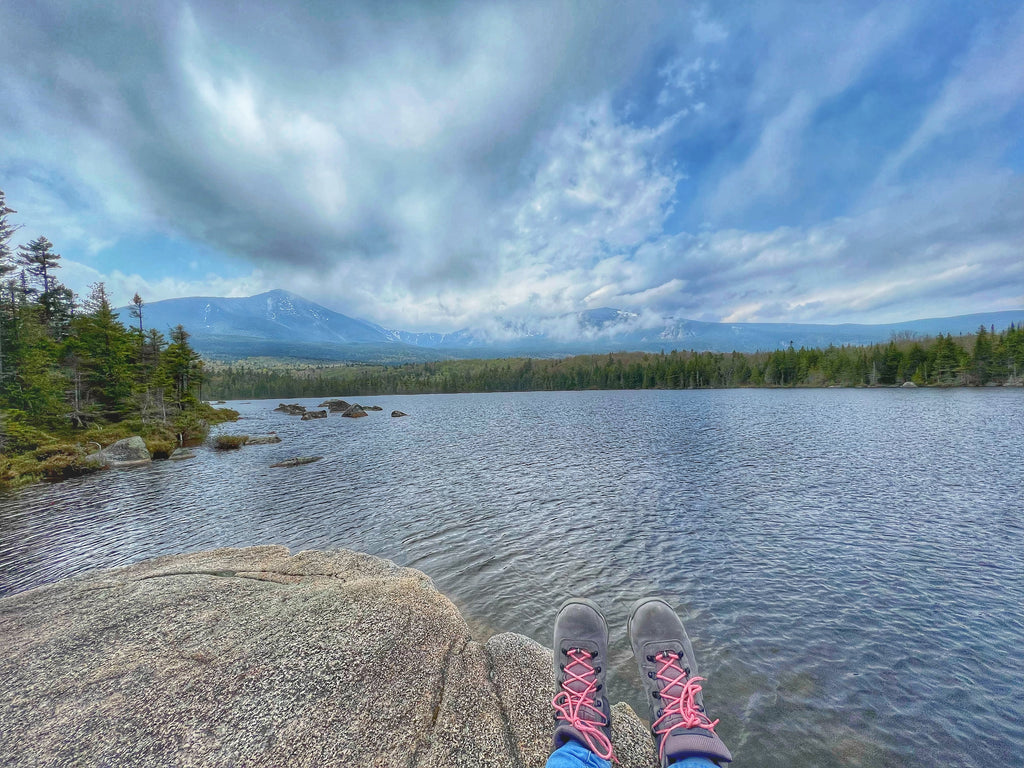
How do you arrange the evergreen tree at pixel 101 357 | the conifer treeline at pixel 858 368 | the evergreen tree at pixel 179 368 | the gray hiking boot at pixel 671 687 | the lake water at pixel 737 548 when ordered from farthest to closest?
the conifer treeline at pixel 858 368 → the evergreen tree at pixel 179 368 → the evergreen tree at pixel 101 357 → the lake water at pixel 737 548 → the gray hiking boot at pixel 671 687

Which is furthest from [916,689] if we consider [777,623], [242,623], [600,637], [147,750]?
[242,623]

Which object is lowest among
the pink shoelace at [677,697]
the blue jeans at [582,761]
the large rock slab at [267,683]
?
the large rock slab at [267,683]

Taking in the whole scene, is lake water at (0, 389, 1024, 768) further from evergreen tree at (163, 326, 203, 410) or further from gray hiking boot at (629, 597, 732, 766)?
evergreen tree at (163, 326, 203, 410)

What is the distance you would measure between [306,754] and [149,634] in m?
4.69

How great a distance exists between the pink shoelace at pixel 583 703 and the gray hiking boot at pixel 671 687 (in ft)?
2.33

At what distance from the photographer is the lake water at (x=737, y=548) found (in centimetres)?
677

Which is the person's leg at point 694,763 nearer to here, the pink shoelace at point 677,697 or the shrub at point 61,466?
the pink shoelace at point 677,697

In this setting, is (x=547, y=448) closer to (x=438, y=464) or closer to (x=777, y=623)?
(x=438, y=464)

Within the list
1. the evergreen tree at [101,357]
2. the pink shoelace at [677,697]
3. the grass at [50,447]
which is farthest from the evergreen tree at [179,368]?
the pink shoelace at [677,697]

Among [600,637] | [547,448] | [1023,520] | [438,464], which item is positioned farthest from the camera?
[547,448]

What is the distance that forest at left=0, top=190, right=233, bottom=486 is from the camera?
93.7 feet

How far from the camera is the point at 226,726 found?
478 centimetres

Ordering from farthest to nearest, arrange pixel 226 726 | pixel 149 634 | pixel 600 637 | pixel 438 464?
pixel 438 464, pixel 149 634, pixel 600 637, pixel 226 726

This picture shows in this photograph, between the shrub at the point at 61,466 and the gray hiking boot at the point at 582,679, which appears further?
the shrub at the point at 61,466
